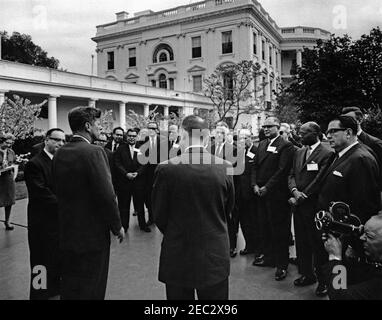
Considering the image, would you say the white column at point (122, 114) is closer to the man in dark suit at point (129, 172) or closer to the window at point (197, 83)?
the window at point (197, 83)

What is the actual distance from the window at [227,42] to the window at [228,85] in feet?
17.7

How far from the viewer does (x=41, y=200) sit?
3.59 m

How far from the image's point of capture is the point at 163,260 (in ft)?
8.57

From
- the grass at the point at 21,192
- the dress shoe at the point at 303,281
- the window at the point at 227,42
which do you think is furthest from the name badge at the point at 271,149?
the window at the point at 227,42

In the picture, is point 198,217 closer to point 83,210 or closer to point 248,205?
point 83,210

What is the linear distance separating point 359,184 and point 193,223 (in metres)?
1.67

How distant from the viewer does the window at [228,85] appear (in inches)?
1305

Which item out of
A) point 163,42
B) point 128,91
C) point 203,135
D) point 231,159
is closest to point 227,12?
point 163,42

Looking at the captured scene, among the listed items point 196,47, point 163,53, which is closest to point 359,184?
point 196,47

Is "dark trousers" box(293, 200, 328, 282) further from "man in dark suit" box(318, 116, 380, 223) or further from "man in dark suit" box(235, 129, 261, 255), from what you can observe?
"man in dark suit" box(235, 129, 261, 255)

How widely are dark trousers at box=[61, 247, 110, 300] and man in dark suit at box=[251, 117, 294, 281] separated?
2.38m

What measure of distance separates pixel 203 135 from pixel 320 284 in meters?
2.37

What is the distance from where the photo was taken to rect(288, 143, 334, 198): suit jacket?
390cm

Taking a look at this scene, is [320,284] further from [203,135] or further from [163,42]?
[163,42]
